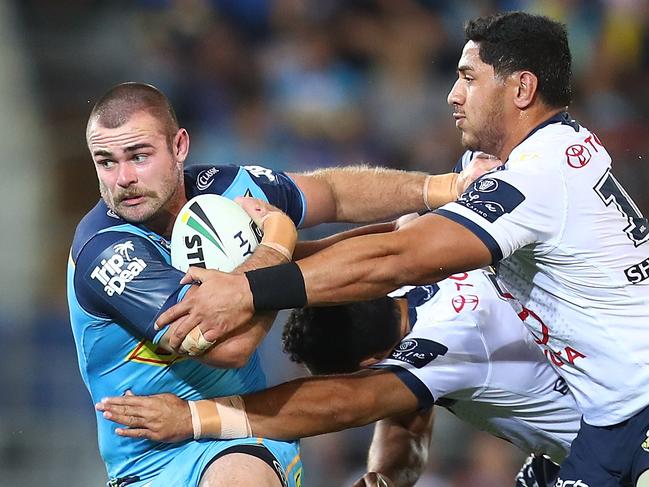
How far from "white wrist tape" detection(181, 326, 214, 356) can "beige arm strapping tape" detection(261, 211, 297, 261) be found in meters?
0.47

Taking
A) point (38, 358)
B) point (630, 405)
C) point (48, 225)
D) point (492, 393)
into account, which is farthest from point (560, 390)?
point (48, 225)

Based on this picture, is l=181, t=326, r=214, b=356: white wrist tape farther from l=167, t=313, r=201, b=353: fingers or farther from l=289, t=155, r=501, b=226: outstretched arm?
l=289, t=155, r=501, b=226: outstretched arm

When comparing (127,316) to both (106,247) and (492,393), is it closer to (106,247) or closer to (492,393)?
(106,247)

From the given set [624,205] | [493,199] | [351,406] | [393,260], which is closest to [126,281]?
[393,260]

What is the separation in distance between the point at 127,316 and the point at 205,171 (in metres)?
0.96

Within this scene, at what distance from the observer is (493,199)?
4.14 meters

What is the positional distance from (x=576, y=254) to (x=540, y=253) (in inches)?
5.5

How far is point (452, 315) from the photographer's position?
515 cm

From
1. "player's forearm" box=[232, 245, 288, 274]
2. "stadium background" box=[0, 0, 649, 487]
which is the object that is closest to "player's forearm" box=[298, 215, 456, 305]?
"player's forearm" box=[232, 245, 288, 274]

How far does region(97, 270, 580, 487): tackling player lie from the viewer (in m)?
4.70

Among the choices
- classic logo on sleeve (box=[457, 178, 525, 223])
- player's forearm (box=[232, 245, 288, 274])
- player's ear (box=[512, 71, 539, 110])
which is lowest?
player's forearm (box=[232, 245, 288, 274])

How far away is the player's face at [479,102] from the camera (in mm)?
4566

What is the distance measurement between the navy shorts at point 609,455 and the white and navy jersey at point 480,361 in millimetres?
397

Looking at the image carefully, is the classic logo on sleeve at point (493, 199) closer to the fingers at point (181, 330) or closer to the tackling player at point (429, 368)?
the tackling player at point (429, 368)
